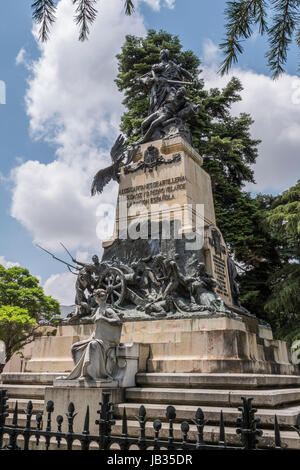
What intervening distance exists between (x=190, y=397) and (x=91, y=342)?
72.8 inches

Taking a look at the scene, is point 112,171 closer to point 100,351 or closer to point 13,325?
point 100,351

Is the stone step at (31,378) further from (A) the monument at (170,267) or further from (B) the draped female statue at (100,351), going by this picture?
(A) the monument at (170,267)

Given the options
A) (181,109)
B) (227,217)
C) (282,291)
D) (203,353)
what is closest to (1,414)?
(203,353)

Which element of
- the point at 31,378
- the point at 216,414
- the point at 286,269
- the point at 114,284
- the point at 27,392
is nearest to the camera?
the point at 216,414

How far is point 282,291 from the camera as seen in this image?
737 inches

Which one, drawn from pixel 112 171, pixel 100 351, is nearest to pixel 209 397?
pixel 100 351

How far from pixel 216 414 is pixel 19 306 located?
22161 mm

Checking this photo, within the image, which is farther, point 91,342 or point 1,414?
point 91,342

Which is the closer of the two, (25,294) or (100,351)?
(100,351)

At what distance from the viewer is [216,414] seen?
5348mm

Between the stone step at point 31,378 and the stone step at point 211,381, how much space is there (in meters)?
2.05

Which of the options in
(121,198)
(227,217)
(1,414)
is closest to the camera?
(1,414)

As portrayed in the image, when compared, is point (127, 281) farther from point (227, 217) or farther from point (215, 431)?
point (227, 217)

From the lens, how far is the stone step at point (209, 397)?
5.69 metres
